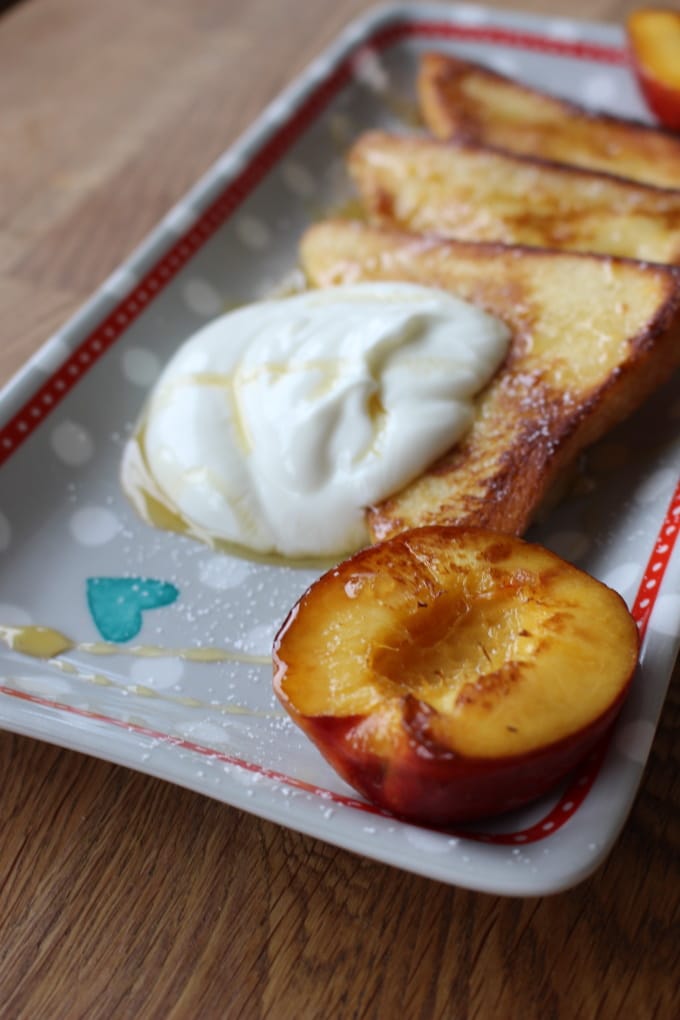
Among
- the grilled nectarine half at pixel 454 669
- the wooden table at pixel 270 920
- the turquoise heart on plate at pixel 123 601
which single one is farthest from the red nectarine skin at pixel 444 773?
the turquoise heart on plate at pixel 123 601

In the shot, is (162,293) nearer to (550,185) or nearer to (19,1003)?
(550,185)

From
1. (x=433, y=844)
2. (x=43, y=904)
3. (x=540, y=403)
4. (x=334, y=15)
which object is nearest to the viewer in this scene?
(x=433, y=844)

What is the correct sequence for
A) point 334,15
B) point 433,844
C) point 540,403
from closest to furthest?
point 433,844, point 540,403, point 334,15

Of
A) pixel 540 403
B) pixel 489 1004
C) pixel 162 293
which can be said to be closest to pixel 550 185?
pixel 540 403

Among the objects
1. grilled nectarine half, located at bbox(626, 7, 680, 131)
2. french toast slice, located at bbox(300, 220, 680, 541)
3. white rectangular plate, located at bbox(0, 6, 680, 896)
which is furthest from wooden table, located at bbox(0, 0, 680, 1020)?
grilled nectarine half, located at bbox(626, 7, 680, 131)

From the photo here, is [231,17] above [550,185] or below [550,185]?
above

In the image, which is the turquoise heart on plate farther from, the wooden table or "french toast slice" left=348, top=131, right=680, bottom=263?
"french toast slice" left=348, top=131, right=680, bottom=263

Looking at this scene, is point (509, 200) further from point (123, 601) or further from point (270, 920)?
point (270, 920)
